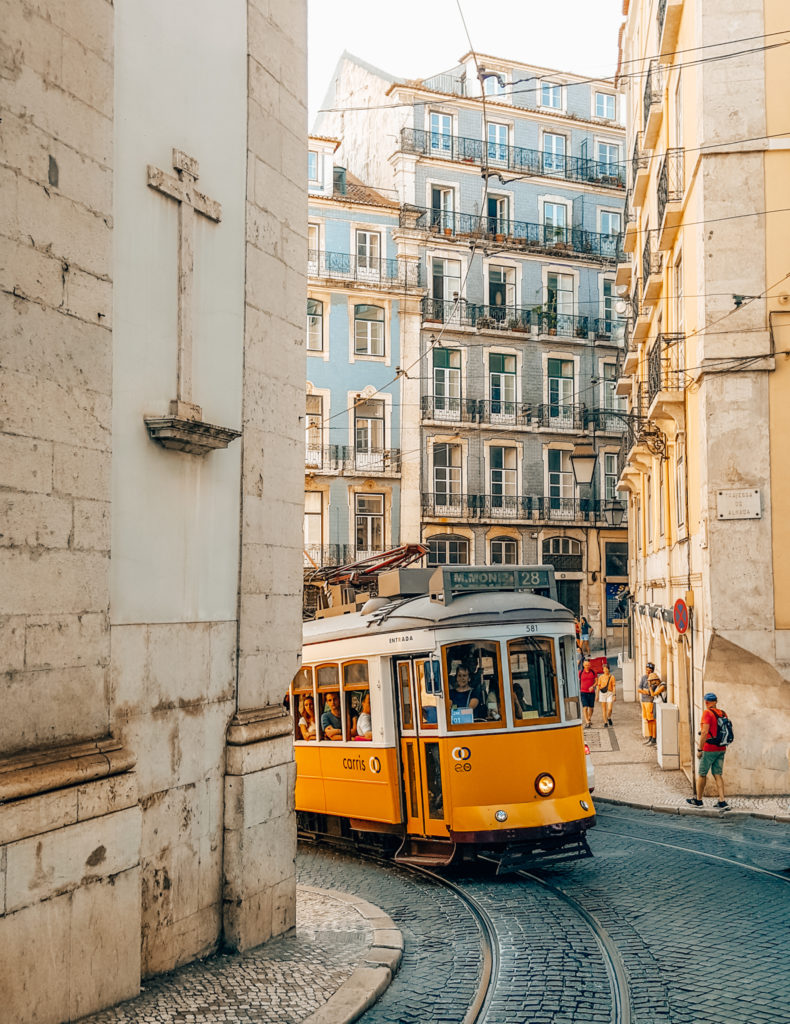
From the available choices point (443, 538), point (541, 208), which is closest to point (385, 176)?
point (541, 208)

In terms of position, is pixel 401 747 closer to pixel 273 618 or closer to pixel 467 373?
pixel 273 618

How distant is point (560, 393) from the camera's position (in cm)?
4478

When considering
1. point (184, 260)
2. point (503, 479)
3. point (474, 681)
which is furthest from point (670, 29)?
point (503, 479)

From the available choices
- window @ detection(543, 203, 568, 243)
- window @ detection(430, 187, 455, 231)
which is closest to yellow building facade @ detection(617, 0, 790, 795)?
window @ detection(430, 187, 455, 231)

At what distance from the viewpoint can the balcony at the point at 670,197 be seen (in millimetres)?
19125

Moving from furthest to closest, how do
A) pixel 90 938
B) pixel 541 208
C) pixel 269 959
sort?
pixel 541 208
pixel 269 959
pixel 90 938

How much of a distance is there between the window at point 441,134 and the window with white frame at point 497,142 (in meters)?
1.63

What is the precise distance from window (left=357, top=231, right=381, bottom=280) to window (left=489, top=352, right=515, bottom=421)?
5.49 m

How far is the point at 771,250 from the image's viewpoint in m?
16.9

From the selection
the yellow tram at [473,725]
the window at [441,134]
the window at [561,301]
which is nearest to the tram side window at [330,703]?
the yellow tram at [473,725]

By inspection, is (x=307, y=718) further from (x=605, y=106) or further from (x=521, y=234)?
(x=605, y=106)

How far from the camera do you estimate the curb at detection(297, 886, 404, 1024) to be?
7.23 m

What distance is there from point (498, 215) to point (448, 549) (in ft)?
43.3

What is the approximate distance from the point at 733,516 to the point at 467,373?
26.6m
